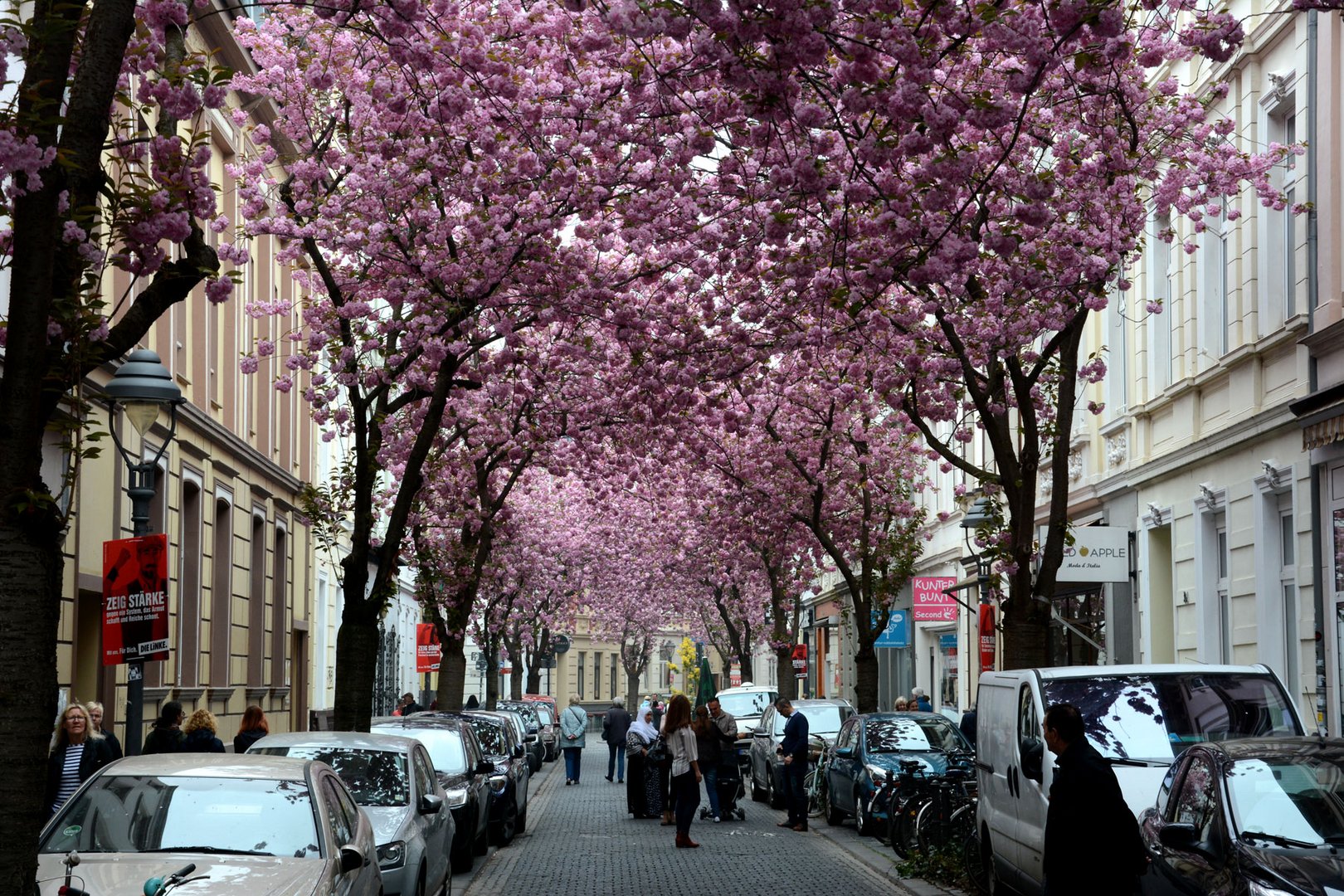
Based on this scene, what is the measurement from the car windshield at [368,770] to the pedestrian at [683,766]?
8.03m

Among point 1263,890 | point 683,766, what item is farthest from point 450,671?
point 1263,890

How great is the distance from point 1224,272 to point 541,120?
1040 centimetres

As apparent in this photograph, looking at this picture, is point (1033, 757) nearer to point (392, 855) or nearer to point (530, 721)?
point (392, 855)

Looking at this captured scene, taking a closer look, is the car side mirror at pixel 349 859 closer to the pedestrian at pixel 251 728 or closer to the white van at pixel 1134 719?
the white van at pixel 1134 719

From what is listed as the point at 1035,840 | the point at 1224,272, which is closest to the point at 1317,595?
the point at 1224,272

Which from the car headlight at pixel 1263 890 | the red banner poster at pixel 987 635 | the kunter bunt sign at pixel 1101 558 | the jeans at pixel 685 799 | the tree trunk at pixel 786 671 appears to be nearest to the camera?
the car headlight at pixel 1263 890

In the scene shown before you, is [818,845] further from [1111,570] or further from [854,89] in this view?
[854,89]

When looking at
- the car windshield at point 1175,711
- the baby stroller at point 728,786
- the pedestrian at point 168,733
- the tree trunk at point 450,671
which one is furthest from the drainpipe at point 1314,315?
the tree trunk at point 450,671

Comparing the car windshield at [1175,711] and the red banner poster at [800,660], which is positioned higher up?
the car windshield at [1175,711]

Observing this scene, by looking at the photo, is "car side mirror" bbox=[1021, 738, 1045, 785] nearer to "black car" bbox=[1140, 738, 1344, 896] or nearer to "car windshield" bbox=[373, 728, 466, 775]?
"black car" bbox=[1140, 738, 1344, 896]

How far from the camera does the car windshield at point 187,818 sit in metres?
9.05

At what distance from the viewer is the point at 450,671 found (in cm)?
3412

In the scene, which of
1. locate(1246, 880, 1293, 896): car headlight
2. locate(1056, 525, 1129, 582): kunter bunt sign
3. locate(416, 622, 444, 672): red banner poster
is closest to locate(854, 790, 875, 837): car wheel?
locate(1056, 525, 1129, 582): kunter bunt sign

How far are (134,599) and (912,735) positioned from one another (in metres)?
12.7
